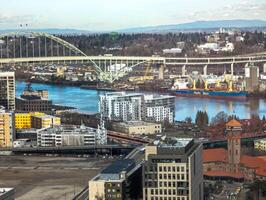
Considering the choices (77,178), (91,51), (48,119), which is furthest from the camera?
(91,51)

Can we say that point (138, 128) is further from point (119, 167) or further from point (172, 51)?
point (172, 51)

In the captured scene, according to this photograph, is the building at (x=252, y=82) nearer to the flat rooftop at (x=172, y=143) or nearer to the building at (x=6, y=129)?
the building at (x=6, y=129)

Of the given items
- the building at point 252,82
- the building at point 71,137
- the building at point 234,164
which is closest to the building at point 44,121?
the building at point 71,137

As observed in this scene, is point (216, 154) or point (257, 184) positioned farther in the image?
point (216, 154)

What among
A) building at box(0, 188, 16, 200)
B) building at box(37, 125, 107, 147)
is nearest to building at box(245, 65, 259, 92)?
building at box(37, 125, 107, 147)

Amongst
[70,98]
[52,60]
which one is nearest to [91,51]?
[52,60]

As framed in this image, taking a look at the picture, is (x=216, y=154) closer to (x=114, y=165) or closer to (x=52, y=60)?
(x=114, y=165)
